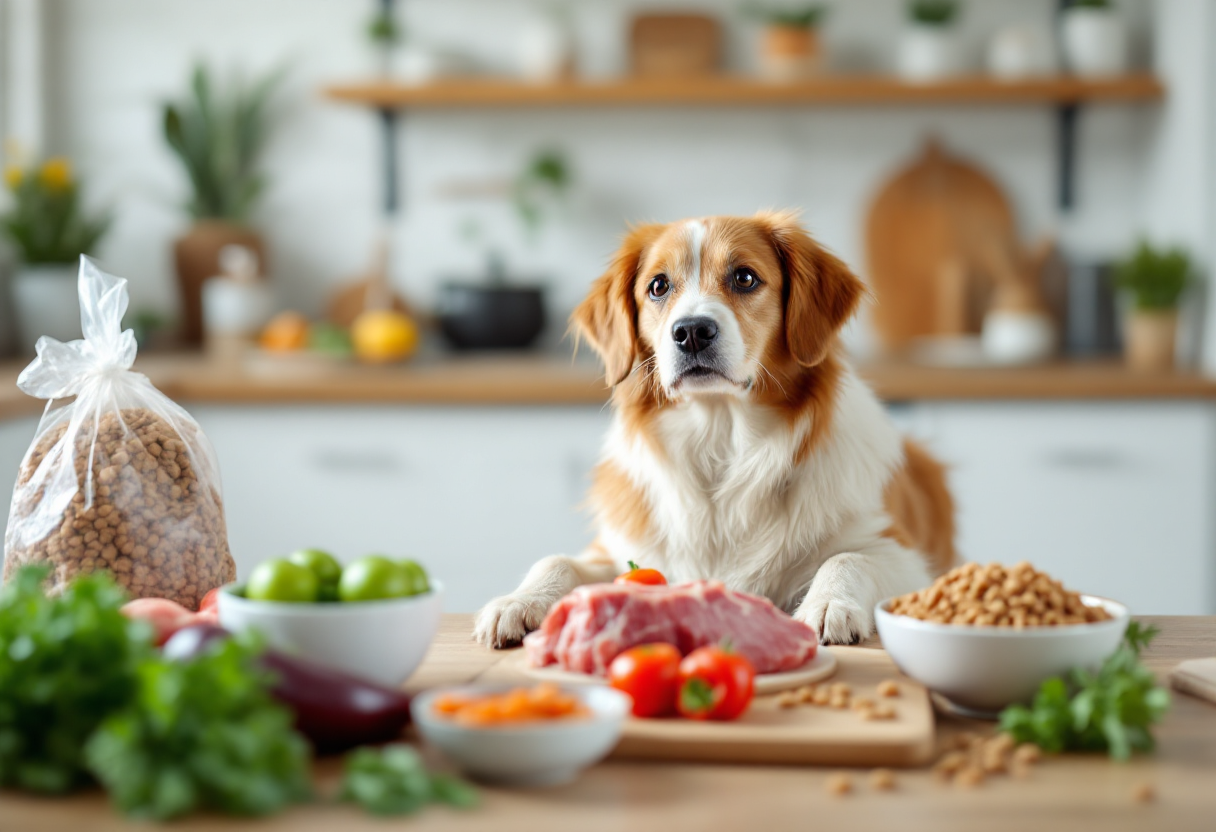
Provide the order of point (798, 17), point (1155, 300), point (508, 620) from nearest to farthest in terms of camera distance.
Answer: point (508, 620) → point (1155, 300) → point (798, 17)

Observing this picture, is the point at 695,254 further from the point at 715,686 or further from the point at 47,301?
the point at 47,301

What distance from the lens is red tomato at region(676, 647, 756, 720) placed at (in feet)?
3.49

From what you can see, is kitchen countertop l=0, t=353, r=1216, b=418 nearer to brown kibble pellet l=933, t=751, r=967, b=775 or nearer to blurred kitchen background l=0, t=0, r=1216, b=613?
blurred kitchen background l=0, t=0, r=1216, b=613

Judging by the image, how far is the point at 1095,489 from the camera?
3281mm

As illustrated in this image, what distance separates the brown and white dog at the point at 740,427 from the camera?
1.81m

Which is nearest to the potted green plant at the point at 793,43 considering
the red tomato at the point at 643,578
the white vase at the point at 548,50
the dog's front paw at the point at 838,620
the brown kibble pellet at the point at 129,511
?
the white vase at the point at 548,50

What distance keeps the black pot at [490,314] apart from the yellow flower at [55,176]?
1.21 metres

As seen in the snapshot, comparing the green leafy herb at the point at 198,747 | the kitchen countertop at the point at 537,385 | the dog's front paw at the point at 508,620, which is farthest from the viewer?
the kitchen countertop at the point at 537,385

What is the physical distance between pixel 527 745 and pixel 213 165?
11.5 feet

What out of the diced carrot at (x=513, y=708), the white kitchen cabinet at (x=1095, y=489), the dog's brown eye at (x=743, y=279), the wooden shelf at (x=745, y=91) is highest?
the wooden shelf at (x=745, y=91)

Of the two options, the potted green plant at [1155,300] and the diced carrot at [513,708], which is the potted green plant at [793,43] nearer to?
the potted green plant at [1155,300]

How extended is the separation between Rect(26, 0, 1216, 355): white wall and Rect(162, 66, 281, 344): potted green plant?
0.33 feet

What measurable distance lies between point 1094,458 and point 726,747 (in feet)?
8.37

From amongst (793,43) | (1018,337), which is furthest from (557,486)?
(793,43)
